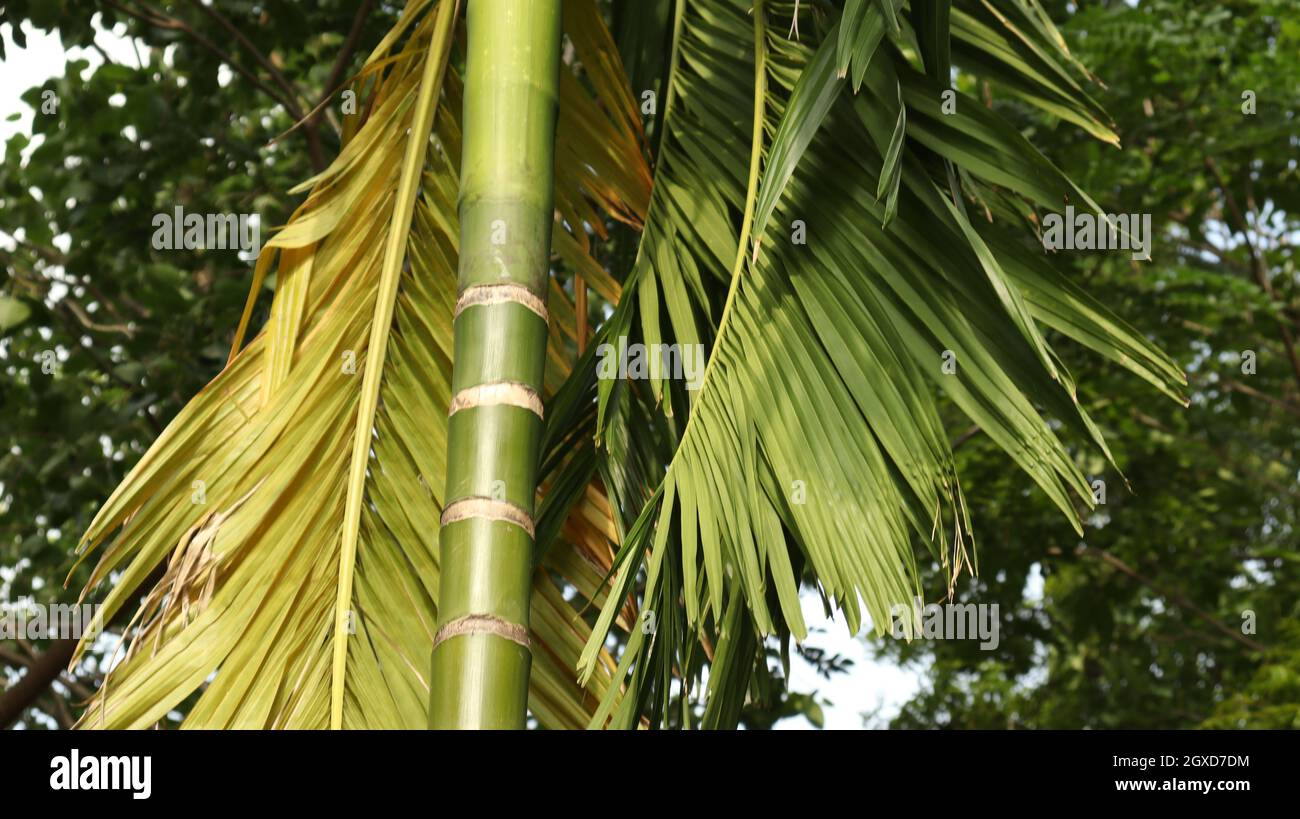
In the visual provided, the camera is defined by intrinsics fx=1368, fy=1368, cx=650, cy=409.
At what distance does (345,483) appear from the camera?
2.46 metres

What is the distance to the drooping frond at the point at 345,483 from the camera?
7.46ft

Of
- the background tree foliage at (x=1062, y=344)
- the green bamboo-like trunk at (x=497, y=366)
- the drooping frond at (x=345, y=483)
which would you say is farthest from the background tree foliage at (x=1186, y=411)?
the green bamboo-like trunk at (x=497, y=366)

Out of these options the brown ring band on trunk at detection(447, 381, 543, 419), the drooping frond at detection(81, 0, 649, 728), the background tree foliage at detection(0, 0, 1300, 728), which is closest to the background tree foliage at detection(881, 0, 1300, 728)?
the background tree foliage at detection(0, 0, 1300, 728)

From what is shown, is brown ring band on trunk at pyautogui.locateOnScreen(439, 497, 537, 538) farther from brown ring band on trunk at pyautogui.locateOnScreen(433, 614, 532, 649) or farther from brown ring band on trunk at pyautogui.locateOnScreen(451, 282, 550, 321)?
brown ring band on trunk at pyautogui.locateOnScreen(451, 282, 550, 321)

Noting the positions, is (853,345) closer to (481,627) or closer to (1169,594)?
(481,627)

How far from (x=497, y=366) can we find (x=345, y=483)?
0.57 m

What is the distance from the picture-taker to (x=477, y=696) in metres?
1.86

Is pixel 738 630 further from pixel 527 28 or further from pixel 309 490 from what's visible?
pixel 527 28

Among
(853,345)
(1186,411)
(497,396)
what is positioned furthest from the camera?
(1186,411)

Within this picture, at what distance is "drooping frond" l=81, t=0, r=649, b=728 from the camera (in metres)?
2.27

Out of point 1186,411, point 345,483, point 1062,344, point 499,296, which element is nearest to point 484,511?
point 499,296

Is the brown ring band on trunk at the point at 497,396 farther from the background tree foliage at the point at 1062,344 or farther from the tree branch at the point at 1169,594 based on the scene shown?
the tree branch at the point at 1169,594

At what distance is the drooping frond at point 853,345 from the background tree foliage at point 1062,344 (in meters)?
1.18

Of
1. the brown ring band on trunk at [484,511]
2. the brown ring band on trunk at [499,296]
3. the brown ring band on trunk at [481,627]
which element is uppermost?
the brown ring band on trunk at [499,296]
